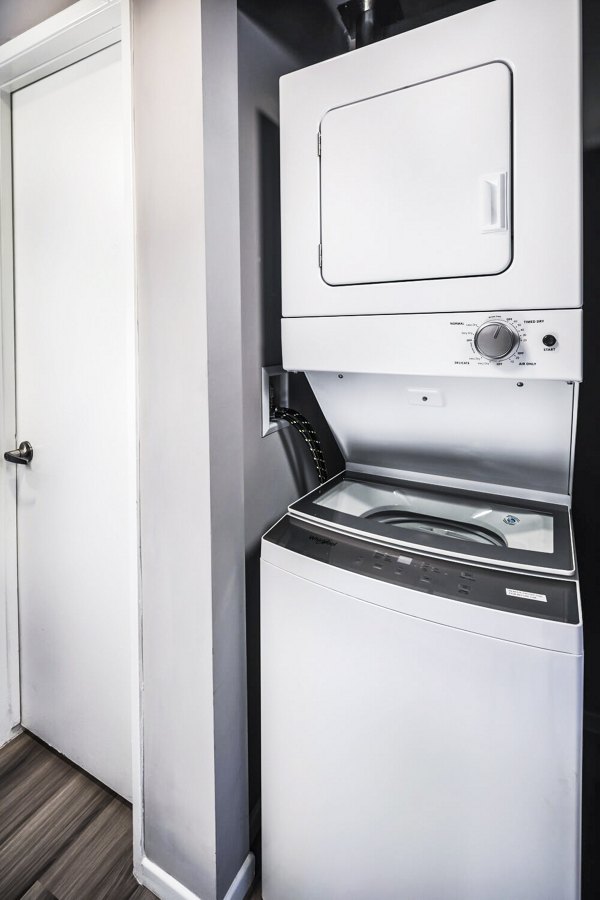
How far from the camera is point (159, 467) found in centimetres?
134

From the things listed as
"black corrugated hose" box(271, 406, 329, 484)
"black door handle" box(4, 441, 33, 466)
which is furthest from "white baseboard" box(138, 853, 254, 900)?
"black door handle" box(4, 441, 33, 466)

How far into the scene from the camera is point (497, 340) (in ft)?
3.41

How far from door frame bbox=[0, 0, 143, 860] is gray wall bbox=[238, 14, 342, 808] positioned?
0.96 feet

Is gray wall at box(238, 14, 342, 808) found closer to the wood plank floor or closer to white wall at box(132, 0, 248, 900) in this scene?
white wall at box(132, 0, 248, 900)

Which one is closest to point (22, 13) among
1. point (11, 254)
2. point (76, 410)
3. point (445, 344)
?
point (11, 254)

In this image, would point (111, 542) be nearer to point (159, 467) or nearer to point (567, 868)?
point (159, 467)

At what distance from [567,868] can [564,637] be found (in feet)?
1.42

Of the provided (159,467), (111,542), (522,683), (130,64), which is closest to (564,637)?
(522,683)

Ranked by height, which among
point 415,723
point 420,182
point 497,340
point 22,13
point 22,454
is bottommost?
point 415,723

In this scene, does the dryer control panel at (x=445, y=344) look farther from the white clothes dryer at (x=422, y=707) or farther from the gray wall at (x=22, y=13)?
the gray wall at (x=22, y=13)

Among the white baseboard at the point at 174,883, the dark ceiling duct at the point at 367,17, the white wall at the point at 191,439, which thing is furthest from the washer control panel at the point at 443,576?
the dark ceiling duct at the point at 367,17

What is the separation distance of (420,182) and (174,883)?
75.9 inches

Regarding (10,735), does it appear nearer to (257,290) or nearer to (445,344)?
(257,290)

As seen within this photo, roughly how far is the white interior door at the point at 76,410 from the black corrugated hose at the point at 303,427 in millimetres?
451
